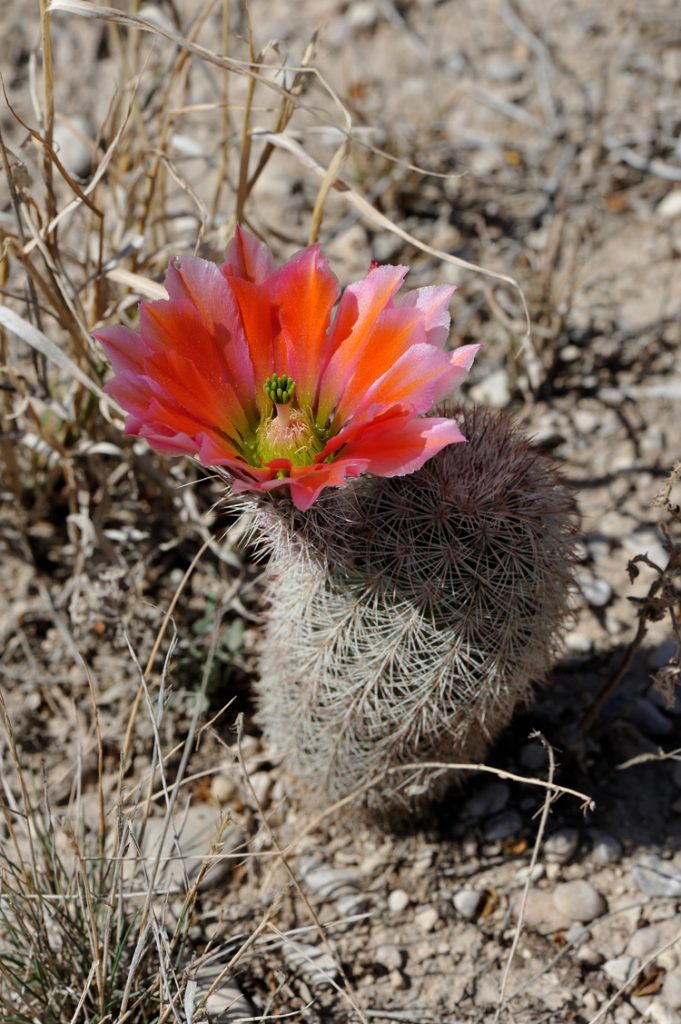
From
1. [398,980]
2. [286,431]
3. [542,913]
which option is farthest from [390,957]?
[286,431]

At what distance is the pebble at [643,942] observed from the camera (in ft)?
7.14

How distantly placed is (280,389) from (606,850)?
4.37 feet

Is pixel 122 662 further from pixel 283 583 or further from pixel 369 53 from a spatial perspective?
pixel 369 53

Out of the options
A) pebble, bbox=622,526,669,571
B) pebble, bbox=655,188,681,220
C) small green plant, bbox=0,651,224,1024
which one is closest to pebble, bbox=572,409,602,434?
pebble, bbox=622,526,669,571

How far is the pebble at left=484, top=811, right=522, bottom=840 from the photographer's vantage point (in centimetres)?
240

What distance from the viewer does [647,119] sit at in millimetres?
3705

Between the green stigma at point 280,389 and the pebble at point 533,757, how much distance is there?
1188 mm

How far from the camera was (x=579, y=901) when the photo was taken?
7.41 feet

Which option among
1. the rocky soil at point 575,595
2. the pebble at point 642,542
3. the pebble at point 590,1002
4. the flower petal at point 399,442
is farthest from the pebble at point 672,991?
the flower petal at point 399,442

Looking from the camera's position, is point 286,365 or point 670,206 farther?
point 670,206

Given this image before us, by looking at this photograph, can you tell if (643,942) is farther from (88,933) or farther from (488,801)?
(88,933)

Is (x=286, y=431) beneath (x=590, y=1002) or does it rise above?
above

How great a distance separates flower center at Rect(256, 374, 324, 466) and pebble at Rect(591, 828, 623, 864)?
119 cm

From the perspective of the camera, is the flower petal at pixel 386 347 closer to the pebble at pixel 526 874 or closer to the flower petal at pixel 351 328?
the flower petal at pixel 351 328
